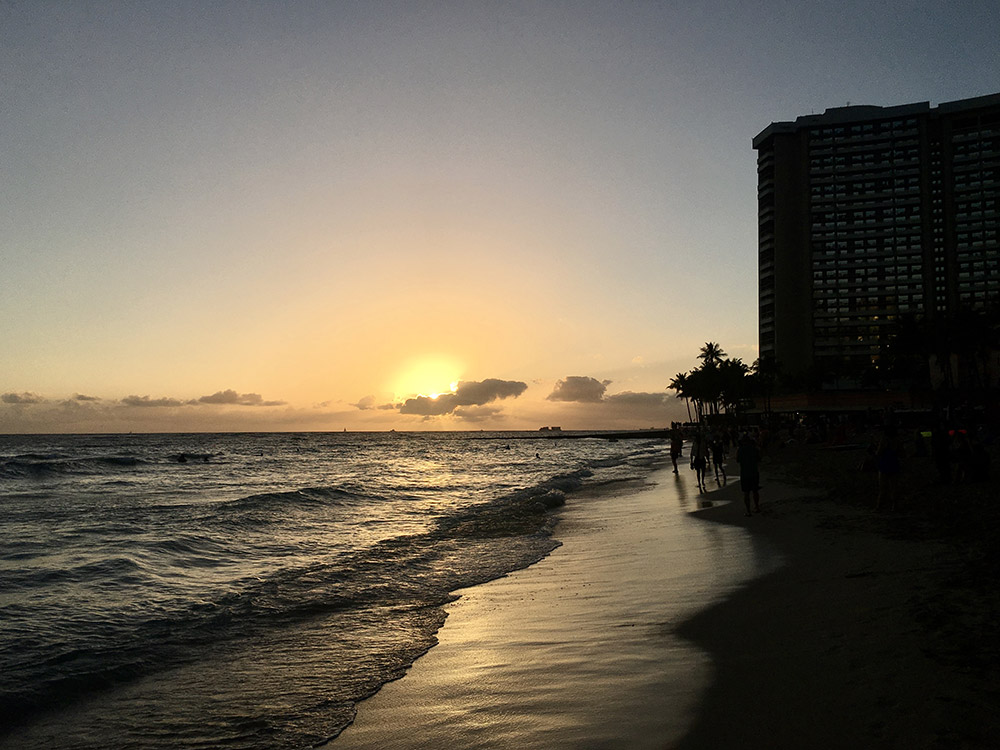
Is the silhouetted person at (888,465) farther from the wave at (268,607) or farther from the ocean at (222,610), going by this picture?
the ocean at (222,610)

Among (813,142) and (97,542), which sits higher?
(813,142)

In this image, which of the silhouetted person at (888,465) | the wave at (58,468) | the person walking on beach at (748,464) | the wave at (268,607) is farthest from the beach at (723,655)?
the wave at (58,468)

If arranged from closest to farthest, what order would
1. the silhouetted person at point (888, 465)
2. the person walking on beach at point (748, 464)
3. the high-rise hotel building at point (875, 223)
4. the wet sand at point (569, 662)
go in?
the wet sand at point (569, 662), the silhouetted person at point (888, 465), the person walking on beach at point (748, 464), the high-rise hotel building at point (875, 223)

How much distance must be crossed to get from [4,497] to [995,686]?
113ft

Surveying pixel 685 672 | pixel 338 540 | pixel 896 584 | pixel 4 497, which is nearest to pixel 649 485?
pixel 338 540

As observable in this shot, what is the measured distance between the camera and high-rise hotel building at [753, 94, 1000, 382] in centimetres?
13088

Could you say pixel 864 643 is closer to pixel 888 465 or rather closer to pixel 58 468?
pixel 888 465

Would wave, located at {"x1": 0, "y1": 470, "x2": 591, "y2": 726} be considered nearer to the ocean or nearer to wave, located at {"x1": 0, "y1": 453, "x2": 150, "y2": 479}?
the ocean

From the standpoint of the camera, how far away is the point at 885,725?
4527mm

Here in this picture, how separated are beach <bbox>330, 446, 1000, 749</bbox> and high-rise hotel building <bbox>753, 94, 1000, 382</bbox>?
131318mm

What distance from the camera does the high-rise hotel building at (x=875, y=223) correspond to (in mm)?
130875

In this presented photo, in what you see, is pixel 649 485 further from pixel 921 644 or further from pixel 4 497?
pixel 4 497

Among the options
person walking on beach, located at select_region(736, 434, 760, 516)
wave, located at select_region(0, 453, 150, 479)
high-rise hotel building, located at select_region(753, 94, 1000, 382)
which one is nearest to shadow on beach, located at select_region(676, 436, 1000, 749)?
person walking on beach, located at select_region(736, 434, 760, 516)

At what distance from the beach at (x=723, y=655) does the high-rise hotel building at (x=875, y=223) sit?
131 m
